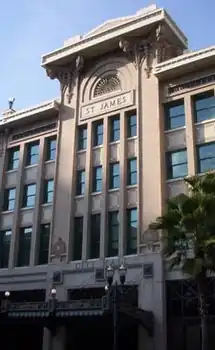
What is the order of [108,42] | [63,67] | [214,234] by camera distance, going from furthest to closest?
[63,67] < [108,42] < [214,234]

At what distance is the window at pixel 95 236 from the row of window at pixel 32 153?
20.2 feet

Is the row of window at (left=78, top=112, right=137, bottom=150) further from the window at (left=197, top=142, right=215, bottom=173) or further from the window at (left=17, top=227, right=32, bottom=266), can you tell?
the window at (left=17, top=227, right=32, bottom=266)

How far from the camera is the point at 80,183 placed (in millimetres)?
29781

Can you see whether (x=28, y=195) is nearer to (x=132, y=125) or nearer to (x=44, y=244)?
(x=44, y=244)

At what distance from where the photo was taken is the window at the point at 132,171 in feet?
90.9

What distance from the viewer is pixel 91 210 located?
1120 inches

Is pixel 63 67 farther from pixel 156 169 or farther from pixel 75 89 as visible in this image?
pixel 156 169

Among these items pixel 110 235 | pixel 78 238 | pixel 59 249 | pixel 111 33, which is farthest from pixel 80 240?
pixel 111 33

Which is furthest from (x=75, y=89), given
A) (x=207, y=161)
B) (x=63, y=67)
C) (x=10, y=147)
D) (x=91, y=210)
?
(x=207, y=161)

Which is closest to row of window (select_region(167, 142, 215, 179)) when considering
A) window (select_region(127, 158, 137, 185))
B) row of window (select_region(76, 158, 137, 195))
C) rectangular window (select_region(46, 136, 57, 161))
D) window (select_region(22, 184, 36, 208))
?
window (select_region(127, 158, 137, 185))

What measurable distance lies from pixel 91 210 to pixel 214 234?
428 inches

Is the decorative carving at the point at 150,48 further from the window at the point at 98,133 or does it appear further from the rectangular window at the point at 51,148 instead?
the rectangular window at the point at 51,148

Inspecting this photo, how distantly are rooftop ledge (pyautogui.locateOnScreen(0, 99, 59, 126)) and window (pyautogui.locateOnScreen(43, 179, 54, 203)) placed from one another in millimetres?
4952

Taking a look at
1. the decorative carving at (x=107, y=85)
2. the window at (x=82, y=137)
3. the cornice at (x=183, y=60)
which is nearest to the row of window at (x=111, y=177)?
the window at (x=82, y=137)
